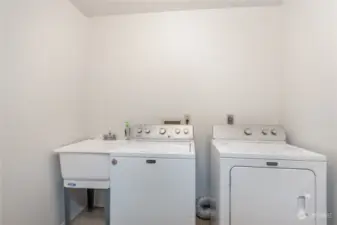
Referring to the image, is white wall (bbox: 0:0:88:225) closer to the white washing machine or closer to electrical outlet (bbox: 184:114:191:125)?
electrical outlet (bbox: 184:114:191:125)

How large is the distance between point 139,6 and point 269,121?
6.60 ft

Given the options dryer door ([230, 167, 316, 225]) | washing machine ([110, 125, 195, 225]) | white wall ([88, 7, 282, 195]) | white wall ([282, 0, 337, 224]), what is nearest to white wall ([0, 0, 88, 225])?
white wall ([88, 7, 282, 195])

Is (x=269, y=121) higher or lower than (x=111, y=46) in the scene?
lower

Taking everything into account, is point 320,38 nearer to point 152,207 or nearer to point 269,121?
point 269,121

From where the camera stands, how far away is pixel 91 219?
2.37 meters

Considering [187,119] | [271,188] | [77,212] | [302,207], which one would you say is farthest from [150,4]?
[77,212]

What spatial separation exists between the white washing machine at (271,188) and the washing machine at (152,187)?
27 centimetres

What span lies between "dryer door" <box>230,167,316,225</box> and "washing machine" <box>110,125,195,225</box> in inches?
13.9

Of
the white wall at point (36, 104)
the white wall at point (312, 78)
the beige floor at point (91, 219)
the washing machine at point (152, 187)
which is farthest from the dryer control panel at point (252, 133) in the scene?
the white wall at point (36, 104)

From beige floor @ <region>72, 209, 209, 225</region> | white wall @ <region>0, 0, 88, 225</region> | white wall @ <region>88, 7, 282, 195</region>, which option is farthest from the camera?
white wall @ <region>88, 7, 282, 195</region>

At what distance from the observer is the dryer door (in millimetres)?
1411

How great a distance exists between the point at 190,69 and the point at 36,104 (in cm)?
165

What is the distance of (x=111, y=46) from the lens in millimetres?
2715

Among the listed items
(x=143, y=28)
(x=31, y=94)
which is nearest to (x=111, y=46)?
(x=143, y=28)
